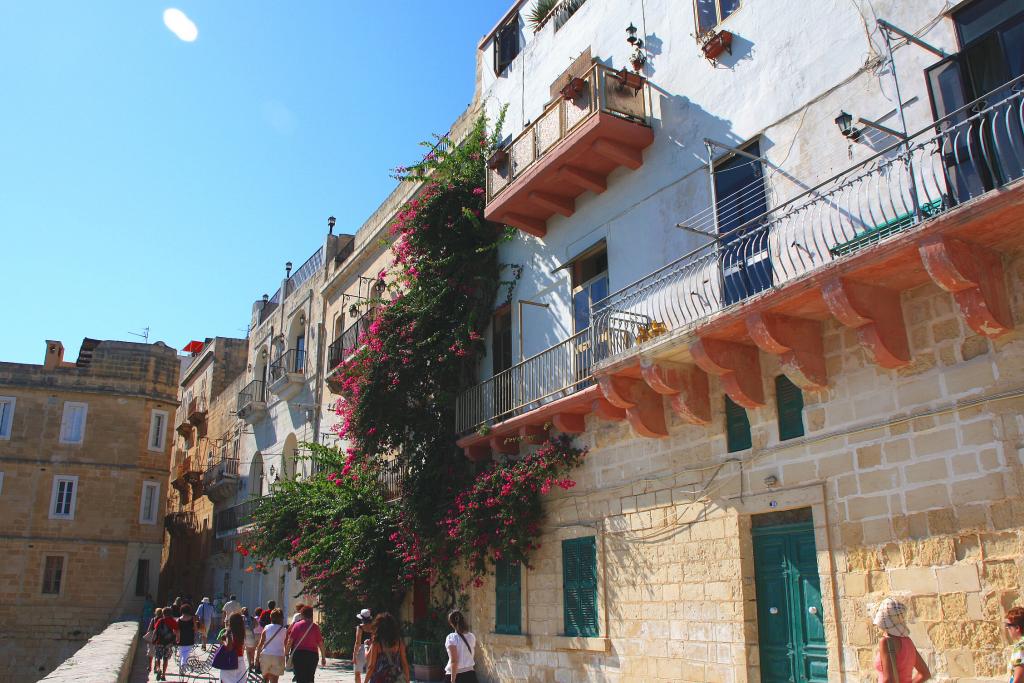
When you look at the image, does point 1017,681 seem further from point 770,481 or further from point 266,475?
point 266,475

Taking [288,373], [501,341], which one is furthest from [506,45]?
[288,373]

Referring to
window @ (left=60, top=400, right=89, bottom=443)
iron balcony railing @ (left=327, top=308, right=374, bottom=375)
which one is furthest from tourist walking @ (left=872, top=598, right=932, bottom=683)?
window @ (left=60, top=400, right=89, bottom=443)

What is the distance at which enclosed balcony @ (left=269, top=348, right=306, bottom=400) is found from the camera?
2539cm

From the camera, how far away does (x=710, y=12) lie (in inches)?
454

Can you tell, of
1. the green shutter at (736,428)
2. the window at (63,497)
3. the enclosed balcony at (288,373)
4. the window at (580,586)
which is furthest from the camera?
the window at (63,497)

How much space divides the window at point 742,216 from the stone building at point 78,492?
2794 cm

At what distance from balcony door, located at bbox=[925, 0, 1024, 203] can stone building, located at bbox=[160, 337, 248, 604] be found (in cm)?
A: 2707

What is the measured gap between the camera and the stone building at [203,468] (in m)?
32.4

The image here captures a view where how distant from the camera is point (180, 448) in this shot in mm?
43094

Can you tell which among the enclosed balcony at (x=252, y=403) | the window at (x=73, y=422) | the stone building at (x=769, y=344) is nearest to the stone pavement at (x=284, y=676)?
the stone building at (x=769, y=344)

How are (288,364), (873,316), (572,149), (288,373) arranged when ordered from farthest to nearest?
(288,364) < (288,373) < (572,149) < (873,316)

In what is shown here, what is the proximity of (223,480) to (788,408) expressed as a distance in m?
26.0

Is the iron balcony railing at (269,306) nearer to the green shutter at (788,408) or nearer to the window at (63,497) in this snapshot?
the window at (63,497)

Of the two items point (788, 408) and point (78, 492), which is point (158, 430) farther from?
point (788, 408)
